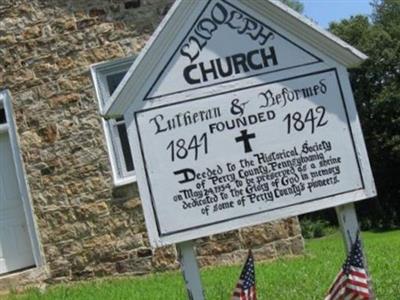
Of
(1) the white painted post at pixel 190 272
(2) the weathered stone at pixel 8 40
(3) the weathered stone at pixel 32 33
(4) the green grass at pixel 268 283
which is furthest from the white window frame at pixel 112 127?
(1) the white painted post at pixel 190 272

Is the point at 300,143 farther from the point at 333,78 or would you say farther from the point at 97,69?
the point at 97,69

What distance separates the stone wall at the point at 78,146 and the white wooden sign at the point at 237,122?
5.83 metres

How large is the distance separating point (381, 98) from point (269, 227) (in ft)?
78.5

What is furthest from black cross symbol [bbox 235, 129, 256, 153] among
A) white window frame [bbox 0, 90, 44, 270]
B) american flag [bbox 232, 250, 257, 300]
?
white window frame [bbox 0, 90, 44, 270]

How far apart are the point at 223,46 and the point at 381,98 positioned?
29.4m

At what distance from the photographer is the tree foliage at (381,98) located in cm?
2998

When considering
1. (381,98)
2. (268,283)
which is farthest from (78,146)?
(381,98)

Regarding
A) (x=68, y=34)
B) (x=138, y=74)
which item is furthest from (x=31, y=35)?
(x=138, y=74)

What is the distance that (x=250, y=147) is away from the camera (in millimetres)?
4363

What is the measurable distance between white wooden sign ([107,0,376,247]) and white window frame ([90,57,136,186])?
5.94 metres

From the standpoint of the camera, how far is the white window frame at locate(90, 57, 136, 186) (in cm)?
1029

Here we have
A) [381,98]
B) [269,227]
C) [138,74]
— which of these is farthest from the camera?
[381,98]

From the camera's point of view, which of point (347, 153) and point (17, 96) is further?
point (17, 96)

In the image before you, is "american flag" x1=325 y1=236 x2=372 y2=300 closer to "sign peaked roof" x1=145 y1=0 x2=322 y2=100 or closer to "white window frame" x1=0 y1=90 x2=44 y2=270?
"sign peaked roof" x1=145 y1=0 x2=322 y2=100
